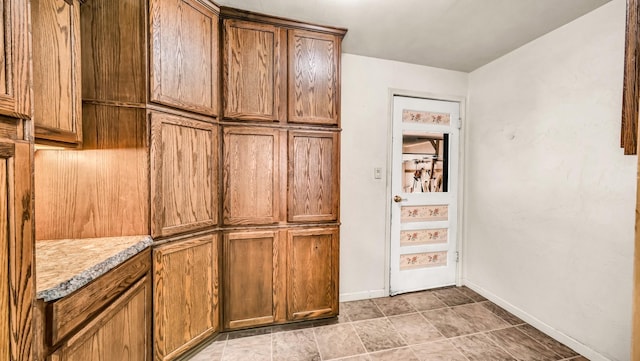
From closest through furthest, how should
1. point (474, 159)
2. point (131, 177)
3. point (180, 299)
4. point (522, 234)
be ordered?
point (131, 177) < point (180, 299) < point (522, 234) < point (474, 159)

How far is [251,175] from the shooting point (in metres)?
1.88

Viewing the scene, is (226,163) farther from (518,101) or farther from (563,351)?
(563,351)

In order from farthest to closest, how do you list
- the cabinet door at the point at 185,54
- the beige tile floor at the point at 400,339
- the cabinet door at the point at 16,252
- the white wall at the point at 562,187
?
1. the beige tile floor at the point at 400,339
2. the white wall at the point at 562,187
3. the cabinet door at the point at 185,54
4. the cabinet door at the point at 16,252

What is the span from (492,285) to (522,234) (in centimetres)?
65

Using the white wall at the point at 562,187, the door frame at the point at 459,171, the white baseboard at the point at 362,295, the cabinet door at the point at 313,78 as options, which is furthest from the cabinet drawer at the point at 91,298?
the white wall at the point at 562,187

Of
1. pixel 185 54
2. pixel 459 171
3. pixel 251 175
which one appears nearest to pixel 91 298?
pixel 251 175

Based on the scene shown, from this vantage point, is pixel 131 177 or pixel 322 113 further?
pixel 322 113

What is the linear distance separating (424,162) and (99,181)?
107 inches

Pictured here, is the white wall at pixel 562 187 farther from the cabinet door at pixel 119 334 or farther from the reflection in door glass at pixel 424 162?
the cabinet door at pixel 119 334

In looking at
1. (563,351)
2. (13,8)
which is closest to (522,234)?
(563,351)

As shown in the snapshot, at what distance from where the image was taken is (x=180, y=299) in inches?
63.2

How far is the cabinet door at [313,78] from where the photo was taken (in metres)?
1.92

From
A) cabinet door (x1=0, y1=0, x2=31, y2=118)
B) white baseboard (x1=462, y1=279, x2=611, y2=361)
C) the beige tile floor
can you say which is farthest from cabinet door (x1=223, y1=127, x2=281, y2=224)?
white baseboard (x1=462, y1=279, x2=611, y2=361)

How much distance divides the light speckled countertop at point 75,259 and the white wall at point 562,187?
288 cm
